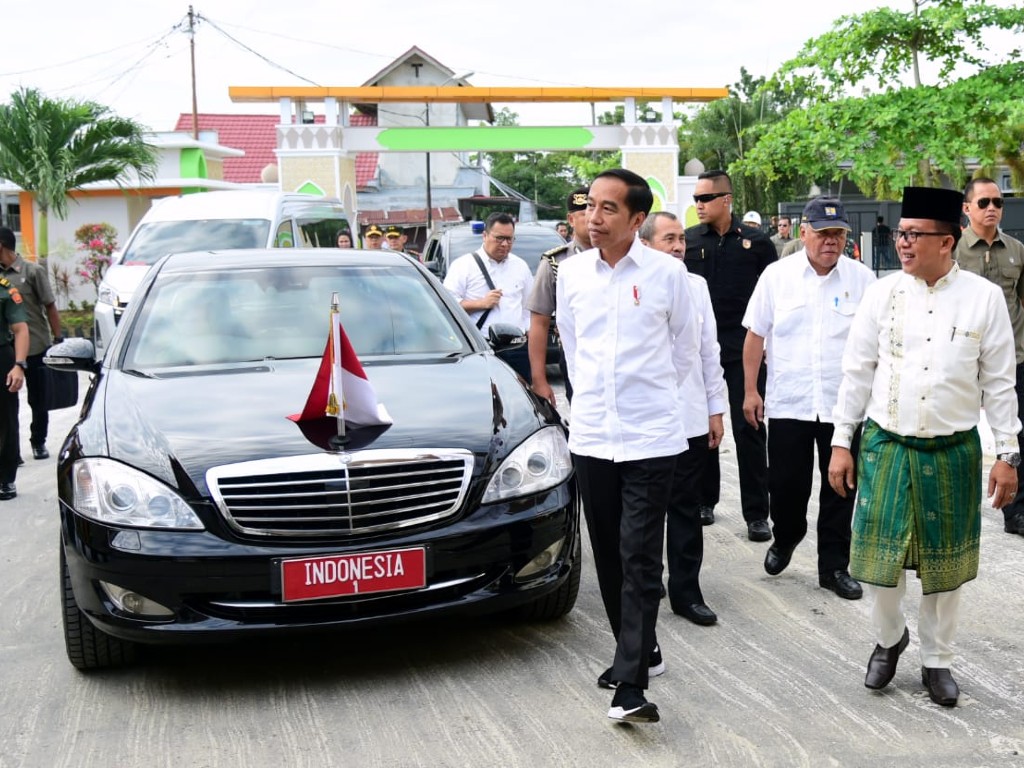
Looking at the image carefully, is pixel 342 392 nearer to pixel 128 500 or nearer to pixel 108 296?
pixel 128 500

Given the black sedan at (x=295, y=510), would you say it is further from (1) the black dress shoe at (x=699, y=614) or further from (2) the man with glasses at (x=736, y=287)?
(2) the man with glasses at (x=736, y=287)

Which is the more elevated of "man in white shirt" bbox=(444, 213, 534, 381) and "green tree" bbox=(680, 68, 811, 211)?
"green tree" bbox=(680, 68, 811, 211)

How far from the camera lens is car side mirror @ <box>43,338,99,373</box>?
602 cm

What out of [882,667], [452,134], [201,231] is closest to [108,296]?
[201,231]

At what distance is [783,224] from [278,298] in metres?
13.3

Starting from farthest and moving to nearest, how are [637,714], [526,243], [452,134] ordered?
[452,134] < [526,243] < [637,714]

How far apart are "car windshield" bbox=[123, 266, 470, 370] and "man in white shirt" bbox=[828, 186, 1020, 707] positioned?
216cm

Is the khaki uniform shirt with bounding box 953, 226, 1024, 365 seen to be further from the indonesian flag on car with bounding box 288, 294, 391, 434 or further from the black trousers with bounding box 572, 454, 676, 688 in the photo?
the indonesian flag on car with bounding box 288, 294, 391, 434

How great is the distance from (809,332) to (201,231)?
1009cm

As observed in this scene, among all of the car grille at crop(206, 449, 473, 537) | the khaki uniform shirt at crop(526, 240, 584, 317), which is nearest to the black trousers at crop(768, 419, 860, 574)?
the khaki uniform shirt at crop(526, 240, 584, 317)

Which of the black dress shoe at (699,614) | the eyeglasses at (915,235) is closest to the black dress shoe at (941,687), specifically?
the black dress shoe at (699,614)

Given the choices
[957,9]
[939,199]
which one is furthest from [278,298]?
[957,9]

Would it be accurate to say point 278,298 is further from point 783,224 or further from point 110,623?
point 783,224

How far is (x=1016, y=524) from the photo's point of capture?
22.9ft
